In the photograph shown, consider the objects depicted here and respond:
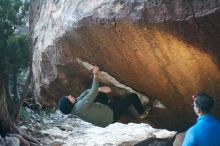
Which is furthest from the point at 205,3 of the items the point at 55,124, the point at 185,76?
the point at 55,124

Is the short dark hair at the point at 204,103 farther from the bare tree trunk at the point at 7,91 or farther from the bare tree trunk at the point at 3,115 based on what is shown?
the bare tree trunk at the point at 7,91

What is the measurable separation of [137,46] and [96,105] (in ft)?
3.86

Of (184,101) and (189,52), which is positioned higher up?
(189,52)

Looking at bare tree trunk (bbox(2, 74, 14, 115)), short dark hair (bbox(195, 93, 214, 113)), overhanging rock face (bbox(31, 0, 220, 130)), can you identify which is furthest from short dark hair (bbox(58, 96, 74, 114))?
bare tree trunk (bbox(2, 74, 14, 115))

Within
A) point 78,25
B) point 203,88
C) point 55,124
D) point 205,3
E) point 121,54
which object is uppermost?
point 205,3

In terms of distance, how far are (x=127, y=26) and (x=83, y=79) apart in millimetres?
2206

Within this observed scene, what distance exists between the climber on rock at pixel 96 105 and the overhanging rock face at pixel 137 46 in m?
0.38

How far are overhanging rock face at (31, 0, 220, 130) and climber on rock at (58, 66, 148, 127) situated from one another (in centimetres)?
38

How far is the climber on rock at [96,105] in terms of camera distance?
625cm

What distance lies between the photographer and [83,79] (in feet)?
24.8

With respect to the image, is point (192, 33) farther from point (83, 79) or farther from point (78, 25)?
point (83, 79)

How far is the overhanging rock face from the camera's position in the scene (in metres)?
5.25

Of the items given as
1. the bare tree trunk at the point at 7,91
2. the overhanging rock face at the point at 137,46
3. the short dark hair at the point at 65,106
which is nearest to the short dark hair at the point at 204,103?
the overhanging rock face at the point at 137,46

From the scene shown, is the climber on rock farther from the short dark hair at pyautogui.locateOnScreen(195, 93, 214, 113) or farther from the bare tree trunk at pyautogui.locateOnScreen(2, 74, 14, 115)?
the bare tree trunk at pyautogui.locateOnScreen(2, 74, 14, 115)
